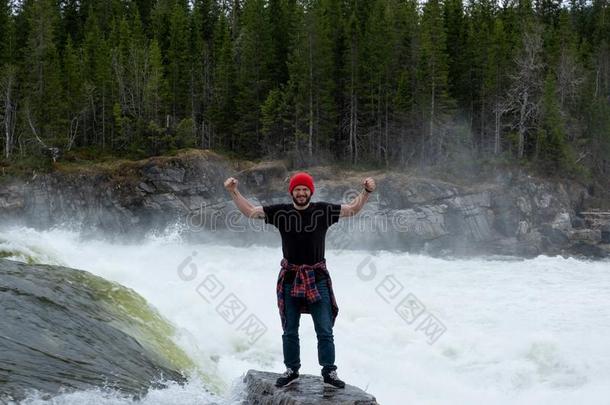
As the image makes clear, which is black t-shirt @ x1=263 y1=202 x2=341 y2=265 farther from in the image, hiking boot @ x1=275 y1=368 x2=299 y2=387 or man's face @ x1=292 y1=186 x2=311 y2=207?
hiking boot @ x1=275 y1=368 x2=299 y2=387

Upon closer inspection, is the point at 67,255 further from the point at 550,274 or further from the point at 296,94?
the point at 296,94

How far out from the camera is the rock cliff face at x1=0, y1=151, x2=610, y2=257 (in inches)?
1142

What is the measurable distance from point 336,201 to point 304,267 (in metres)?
25.9

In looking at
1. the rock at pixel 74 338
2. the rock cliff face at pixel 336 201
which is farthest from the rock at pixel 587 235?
the rock at pixel 74 338

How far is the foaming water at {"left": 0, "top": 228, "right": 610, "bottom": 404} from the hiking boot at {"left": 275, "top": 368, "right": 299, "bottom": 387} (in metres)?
0.67

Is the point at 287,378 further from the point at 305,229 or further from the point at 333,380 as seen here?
the point at 305,229

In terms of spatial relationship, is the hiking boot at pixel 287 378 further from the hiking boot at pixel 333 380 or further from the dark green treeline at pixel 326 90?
the dark green treeline at pixel 326 90

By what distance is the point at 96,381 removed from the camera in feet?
17.7

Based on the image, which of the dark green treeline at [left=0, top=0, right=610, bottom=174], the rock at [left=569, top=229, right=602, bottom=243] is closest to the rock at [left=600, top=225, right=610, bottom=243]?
the rock at [left=569, top=229, right=602, bottom=243]

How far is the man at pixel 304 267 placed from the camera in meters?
4.99

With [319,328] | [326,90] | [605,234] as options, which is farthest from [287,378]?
[326,90]

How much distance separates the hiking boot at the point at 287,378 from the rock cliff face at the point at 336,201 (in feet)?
76.9

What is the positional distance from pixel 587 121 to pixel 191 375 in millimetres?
40017

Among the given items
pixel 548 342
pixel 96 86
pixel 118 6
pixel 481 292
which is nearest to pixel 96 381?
pixel 548 342
